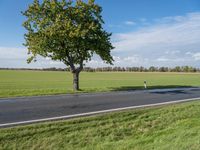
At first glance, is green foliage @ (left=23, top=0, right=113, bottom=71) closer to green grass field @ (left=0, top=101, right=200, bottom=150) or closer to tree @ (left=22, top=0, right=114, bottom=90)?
tree @ (left=22, top=0, right=114, bottom=90)

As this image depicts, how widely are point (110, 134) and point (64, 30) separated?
12.7 metres

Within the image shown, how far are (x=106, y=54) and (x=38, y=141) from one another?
14.8 m

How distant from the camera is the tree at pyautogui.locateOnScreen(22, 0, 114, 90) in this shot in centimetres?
1861

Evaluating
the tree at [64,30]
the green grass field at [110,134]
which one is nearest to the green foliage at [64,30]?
the tree at [64,30]

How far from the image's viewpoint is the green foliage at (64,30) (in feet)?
61.1

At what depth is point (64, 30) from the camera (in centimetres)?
1836

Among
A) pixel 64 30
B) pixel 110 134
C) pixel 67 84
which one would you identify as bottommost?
pixel 67 84

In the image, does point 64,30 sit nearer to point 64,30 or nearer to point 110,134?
point 64,30

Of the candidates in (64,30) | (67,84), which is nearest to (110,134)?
(64,30)

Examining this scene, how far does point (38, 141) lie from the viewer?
20.2 ft

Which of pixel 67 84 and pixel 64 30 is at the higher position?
pixel 64 30

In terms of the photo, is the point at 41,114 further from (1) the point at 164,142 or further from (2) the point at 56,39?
(2) the point at 56,39

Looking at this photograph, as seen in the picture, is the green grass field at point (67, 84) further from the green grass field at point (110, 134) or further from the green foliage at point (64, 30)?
the green grass field at point (110, 134)

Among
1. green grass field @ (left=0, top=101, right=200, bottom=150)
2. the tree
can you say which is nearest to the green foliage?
the tree
